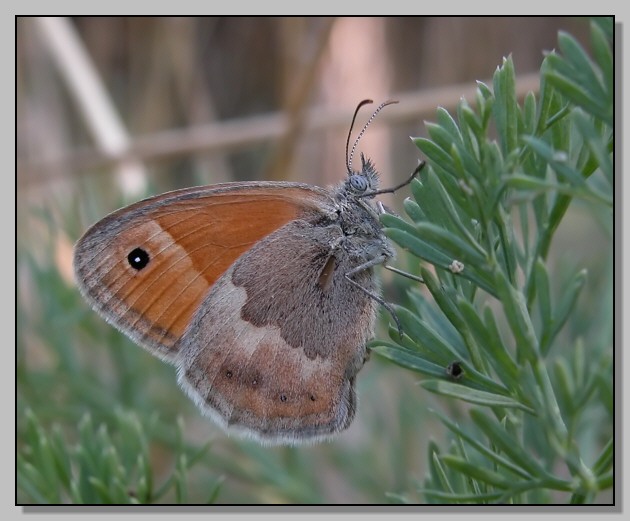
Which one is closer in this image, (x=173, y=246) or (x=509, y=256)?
(x=509, y=256)

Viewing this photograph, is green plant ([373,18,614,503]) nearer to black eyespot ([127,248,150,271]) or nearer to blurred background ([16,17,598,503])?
blurred background ([16,17,598,503])

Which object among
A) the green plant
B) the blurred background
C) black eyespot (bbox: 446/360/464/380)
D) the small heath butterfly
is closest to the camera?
the green plant

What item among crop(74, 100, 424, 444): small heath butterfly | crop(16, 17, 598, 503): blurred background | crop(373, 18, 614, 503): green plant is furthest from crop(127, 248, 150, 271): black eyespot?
crop(373, 18, 614, 503): green plant

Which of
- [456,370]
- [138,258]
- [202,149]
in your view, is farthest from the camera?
[202,149]

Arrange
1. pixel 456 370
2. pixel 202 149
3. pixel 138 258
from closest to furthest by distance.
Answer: pixel 456 370, pixel 138 258, pixel 202 149

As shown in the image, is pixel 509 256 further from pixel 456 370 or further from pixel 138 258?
pixel 138 258

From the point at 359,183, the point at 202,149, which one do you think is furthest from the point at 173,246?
the point at 202,149

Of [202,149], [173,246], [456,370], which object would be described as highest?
[202,149]

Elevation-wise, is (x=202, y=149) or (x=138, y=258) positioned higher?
(x=202, y=149)
